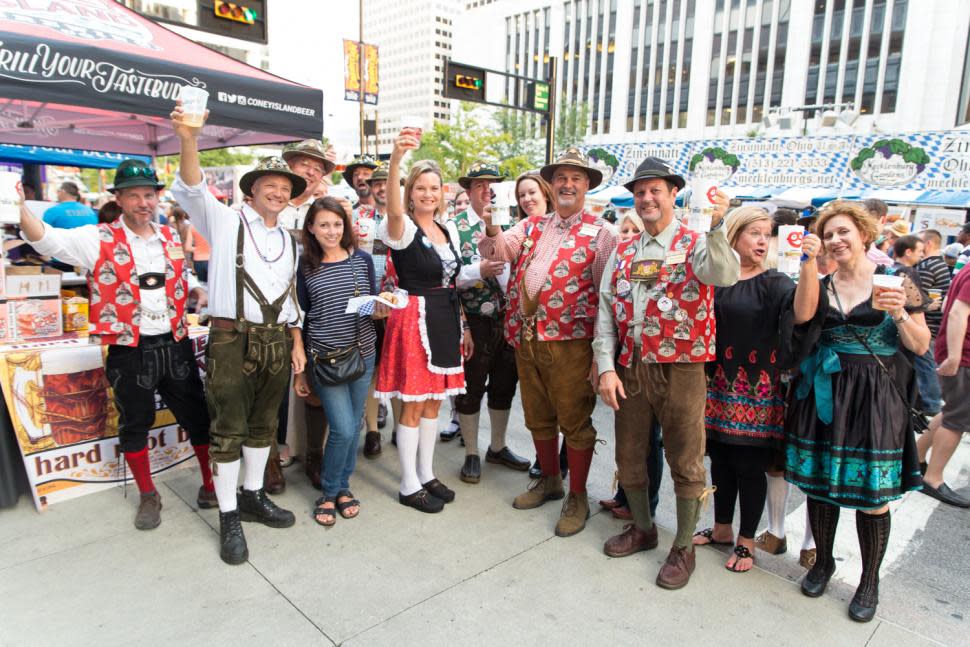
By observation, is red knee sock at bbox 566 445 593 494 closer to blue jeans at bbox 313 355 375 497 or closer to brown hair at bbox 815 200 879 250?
blue jeans at bbox 313 355 375 497

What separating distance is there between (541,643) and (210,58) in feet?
13.7

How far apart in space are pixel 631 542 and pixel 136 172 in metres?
3.15

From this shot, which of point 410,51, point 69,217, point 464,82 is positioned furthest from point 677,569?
point 410,51

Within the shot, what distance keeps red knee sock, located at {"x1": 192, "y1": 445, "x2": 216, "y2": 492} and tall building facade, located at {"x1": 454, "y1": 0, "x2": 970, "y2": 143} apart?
2511cm

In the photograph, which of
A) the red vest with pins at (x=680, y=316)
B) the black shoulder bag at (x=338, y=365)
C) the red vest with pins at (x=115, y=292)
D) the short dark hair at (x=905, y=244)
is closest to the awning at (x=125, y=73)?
the red vest with pins at (x=115, y=292)

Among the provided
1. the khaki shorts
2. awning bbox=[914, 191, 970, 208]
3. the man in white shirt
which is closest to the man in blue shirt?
the man in white shirt

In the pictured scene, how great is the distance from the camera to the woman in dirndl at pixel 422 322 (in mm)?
3285

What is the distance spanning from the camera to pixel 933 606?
2721mm

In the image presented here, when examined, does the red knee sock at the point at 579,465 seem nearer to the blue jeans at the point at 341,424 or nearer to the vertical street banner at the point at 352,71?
the blue jeans at the point at 341,424

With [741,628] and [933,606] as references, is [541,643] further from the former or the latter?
[933,606]

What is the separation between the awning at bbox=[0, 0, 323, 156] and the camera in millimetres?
3100

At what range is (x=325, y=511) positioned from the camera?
3.32 metres

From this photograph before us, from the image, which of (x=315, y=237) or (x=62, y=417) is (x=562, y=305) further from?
(x=62, y=417)

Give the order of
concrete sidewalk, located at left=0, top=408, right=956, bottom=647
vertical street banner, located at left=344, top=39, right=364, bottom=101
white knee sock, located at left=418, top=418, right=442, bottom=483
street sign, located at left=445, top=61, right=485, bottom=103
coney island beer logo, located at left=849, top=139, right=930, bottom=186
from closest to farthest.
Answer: concrete sidewalk, located at left=0, top=408, right=956, bottom=647
white knee sock, located at left=418, top=418, right=442, bottom=483
street sign, located at left=445, top=61, right=485, bottom=103
coney island beer logo, located at left=849, top=139, right=930, bottom=186
vertical street banner, located at left=344, top=39, right=364, bottom=101
